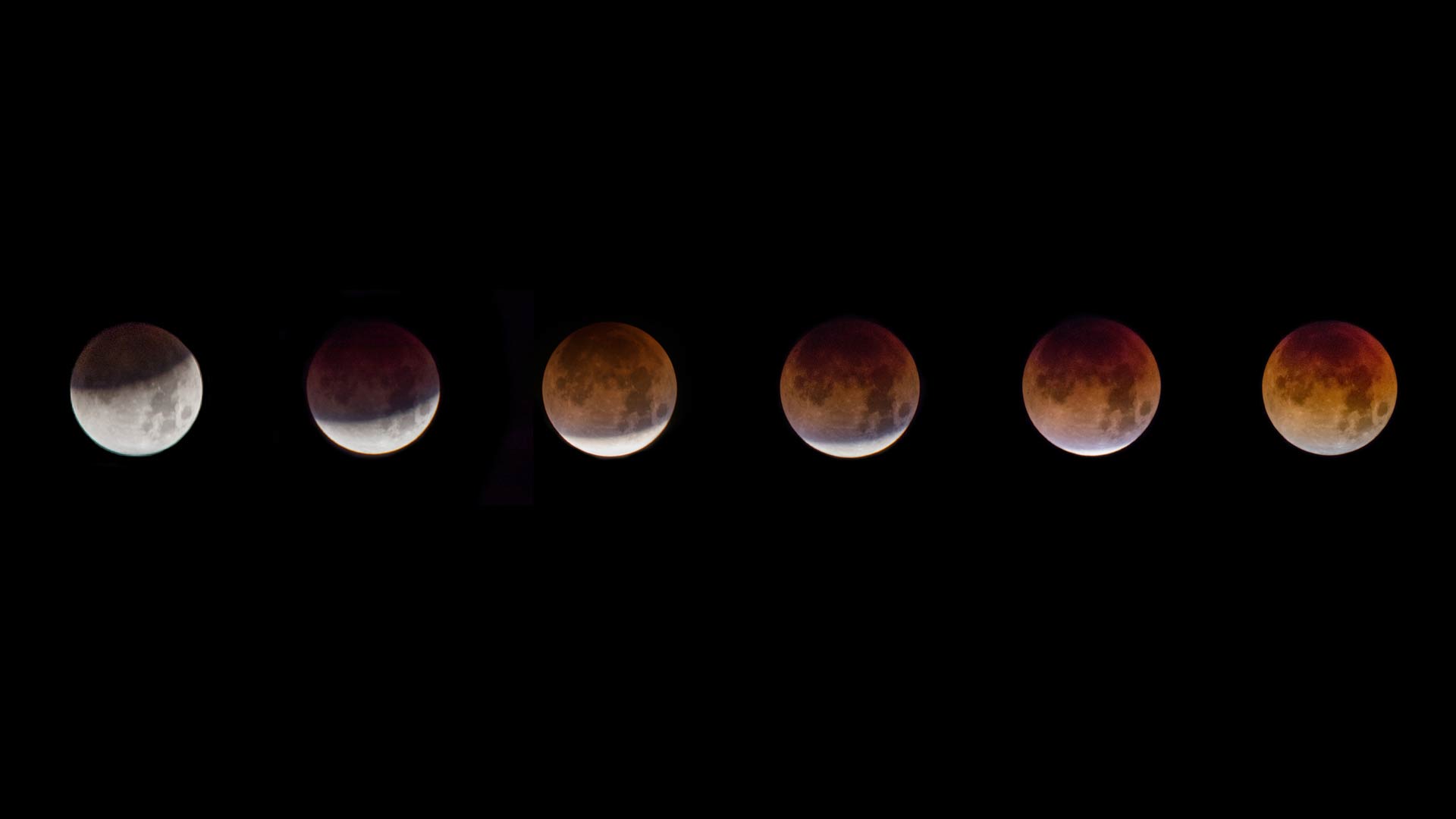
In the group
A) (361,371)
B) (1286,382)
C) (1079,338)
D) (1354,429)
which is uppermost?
(361,371)

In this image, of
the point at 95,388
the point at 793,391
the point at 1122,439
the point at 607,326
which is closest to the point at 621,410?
the point at 607,326

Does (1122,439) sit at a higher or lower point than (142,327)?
lower

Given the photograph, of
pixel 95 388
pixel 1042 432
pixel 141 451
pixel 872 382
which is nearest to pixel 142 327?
pixel 95 388

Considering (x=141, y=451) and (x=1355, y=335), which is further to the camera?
(x=141, y=451)

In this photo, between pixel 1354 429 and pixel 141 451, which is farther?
pixel 141 451

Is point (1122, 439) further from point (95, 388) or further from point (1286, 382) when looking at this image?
point (95, 388)

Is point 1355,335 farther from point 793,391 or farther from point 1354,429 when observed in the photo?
point 793,391

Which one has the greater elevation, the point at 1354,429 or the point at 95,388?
the point at 95,388

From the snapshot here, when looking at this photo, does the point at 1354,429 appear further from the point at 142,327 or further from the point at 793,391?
the point at 142,327
